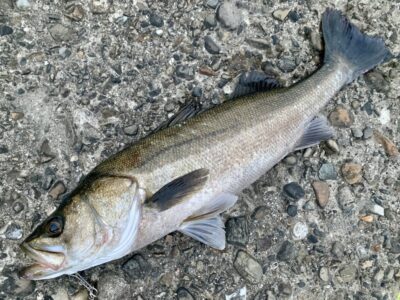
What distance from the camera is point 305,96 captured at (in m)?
3.35

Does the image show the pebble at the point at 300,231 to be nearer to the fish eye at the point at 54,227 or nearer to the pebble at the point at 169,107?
the pebble at the point at 169,107

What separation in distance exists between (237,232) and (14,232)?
4.84 feet

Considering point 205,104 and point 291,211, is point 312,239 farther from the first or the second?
point 205,104

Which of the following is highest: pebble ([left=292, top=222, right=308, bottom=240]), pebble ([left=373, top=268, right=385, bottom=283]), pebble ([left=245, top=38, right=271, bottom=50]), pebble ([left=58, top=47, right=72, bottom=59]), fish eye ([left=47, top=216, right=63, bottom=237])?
pebble ([left=245, top=38, right=271, bottom=50])

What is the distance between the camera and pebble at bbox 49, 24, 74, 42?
11.4ft

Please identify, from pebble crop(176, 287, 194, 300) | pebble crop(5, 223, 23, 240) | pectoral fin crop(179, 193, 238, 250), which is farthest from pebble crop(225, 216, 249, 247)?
pebble crop(5, 223, 23, 240)

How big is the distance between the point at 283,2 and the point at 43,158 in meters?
2.08

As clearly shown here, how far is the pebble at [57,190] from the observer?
331cm

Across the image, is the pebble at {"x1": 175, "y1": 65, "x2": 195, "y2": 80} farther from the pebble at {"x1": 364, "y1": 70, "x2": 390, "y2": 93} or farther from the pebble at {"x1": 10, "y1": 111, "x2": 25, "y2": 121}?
the pebble at {"x1": 364, "y1": 70, "x2": 390, "y2": 93}

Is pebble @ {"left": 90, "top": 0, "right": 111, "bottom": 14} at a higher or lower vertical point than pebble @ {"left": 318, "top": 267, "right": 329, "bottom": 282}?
higher

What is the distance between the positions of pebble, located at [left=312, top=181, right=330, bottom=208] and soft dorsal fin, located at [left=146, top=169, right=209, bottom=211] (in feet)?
3.39

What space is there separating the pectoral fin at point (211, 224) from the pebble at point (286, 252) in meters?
0.46

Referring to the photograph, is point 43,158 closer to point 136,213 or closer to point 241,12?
point 136,213

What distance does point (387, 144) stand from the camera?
145 inches
